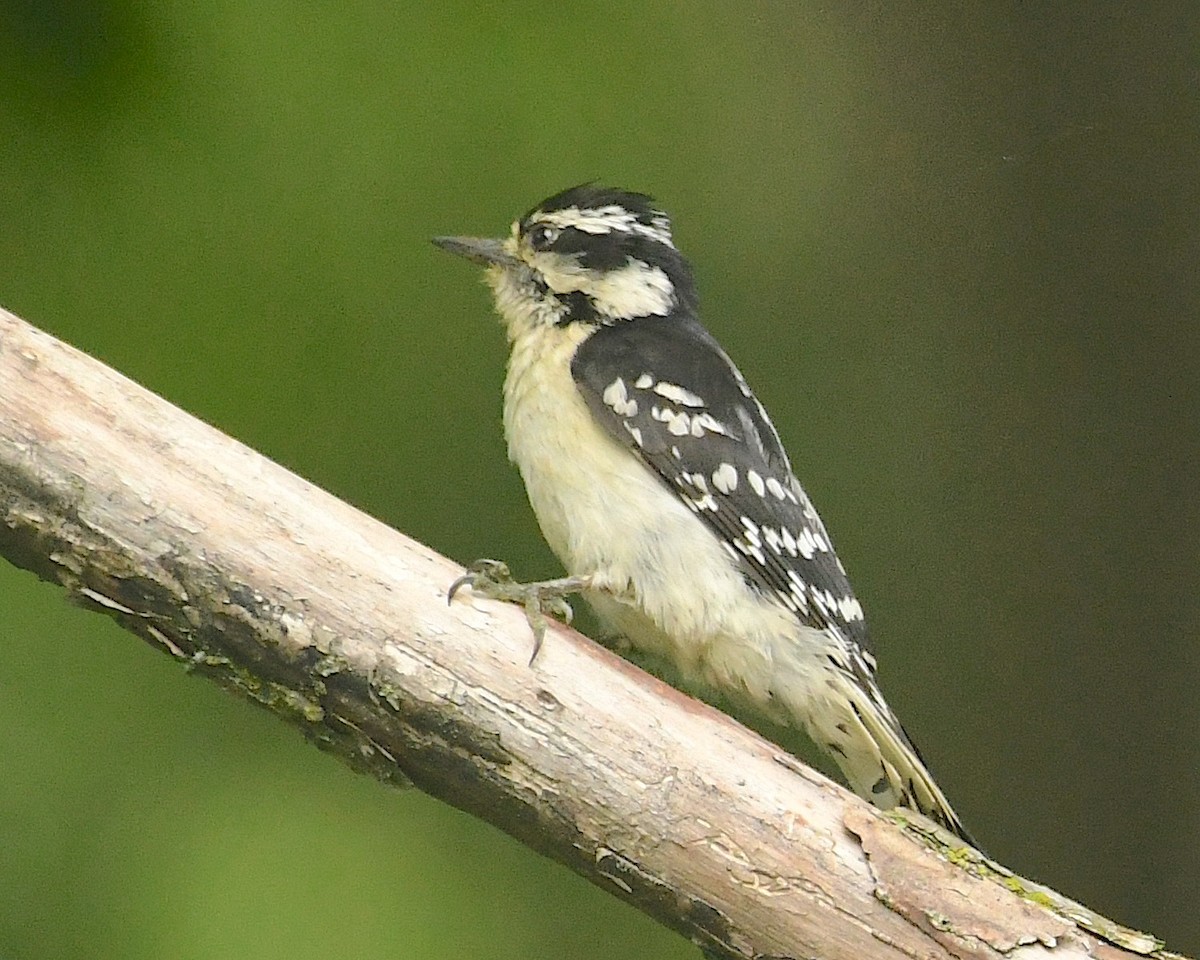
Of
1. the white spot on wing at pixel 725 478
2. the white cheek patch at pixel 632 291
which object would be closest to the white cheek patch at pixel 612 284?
the white cheek patch at pixel 632 291

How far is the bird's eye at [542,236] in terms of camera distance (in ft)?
6.09

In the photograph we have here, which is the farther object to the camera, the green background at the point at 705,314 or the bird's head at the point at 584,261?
the green background at the point at 705,314

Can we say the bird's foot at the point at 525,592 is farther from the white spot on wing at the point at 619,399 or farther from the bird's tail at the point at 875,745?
the bird's tail at the point at 875,745

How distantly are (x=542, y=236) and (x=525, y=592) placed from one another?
62 centimetres

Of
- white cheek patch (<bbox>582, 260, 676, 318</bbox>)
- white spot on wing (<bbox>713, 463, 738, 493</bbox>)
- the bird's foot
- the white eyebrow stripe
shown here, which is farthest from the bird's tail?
the white eyebrow stripe

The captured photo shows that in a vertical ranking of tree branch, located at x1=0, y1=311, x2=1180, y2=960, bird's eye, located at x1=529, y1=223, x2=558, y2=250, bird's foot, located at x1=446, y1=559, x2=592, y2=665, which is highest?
bird's eye, located at x1=529, y1=223, x2=558, y2=250

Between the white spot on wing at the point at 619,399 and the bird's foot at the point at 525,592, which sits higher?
the white spot on wing at the point at 619,399

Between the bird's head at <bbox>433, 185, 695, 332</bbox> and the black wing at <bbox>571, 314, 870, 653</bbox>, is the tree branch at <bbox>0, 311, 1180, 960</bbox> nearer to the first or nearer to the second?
the black wing at <bbox>571, 314, 870, 653</bbox>

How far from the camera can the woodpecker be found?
1.65 meters

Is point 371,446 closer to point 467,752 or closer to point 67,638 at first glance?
point 67,638

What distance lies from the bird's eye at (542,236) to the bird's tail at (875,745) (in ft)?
2.35

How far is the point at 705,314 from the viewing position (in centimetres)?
229

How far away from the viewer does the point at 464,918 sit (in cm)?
207

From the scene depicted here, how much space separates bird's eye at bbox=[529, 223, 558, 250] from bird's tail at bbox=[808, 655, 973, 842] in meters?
0.72
